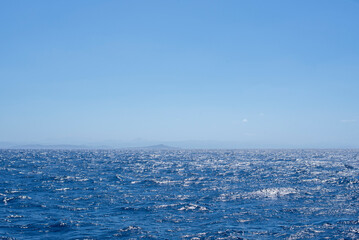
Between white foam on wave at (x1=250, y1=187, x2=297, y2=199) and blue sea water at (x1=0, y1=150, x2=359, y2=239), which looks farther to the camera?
white foam on wave at (x1=250, y1=187, x2=297, y2=199)

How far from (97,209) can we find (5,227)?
7204 millimetres

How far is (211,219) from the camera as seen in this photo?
73.0 feet

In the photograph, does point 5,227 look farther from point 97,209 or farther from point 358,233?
point 358,233

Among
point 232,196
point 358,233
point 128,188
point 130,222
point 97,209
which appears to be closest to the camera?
point 358,233

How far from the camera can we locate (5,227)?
19422 millimetres

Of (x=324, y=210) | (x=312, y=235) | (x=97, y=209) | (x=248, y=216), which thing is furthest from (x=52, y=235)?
(x=324, y=210)

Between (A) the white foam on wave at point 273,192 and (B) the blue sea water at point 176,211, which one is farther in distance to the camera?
(A) the white foam on wave at point 273,192

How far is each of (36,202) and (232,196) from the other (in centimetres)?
1910

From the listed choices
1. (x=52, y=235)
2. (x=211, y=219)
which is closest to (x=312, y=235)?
(x=211, y=219)

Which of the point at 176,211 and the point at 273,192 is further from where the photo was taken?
the point at 273,192

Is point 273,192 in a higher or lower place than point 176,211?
lower

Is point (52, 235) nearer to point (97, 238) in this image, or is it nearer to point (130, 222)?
point (97, 238)

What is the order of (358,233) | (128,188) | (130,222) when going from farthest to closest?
(128,188), (130,222), (358,233)

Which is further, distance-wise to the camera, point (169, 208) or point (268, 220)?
point (169, 208)
